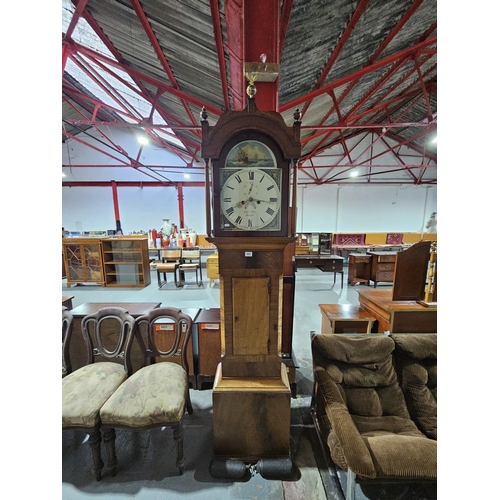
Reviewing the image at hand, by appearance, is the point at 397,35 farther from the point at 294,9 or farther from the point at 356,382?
the point at 356,382

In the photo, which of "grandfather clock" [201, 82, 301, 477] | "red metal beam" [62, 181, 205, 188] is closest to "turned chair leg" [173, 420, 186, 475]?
"grandfather clock" [201, 82, 301, 477]

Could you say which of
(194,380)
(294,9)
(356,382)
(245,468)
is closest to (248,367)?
(245,468)

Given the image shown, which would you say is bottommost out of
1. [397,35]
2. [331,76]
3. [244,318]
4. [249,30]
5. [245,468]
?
[245,468]

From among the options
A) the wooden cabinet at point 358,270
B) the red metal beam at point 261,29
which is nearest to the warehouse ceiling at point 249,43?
the red metal beam at point 261,29

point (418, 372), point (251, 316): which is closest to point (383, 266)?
point (418, 372)

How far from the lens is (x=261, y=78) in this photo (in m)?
1.32

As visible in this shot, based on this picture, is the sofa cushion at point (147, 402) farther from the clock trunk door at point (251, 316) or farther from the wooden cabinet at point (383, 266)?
the wooden cabinet at point (383, 266)

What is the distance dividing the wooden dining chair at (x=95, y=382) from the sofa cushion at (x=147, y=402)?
91mm

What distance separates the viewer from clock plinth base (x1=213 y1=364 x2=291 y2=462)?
1.39 metres

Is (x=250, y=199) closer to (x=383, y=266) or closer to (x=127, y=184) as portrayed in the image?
(x=383, y=266)

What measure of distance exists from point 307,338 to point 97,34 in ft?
15.6

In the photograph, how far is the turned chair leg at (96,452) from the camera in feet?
4.62

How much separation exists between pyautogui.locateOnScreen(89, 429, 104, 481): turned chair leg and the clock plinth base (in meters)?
0.75

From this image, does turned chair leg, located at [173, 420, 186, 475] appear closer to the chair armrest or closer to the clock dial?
the chair armrest
